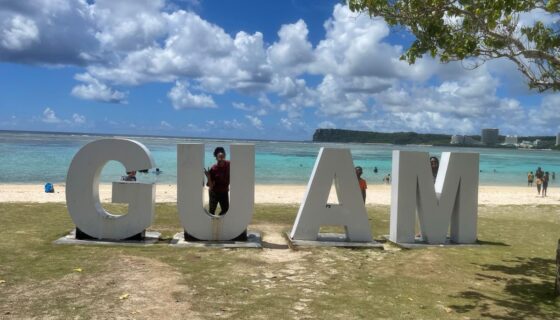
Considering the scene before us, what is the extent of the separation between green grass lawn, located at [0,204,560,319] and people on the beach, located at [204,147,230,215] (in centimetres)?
149

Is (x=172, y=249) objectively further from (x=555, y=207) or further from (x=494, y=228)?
(x=555, y=207)

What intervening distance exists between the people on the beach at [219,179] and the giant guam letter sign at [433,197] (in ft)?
13.4

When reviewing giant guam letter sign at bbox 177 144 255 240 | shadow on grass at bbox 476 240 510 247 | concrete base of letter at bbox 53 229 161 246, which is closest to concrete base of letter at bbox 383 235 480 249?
shadow on grass at bbox 476 240 510 247

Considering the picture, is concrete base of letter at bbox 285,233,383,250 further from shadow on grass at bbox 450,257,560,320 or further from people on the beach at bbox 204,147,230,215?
shadow on grass at bbox 450,257,560,320

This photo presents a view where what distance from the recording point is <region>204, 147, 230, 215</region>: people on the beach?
1112cm

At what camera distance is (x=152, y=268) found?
27.3 ft

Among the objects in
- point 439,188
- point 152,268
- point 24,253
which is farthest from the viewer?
point 439,188

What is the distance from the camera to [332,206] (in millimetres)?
11086

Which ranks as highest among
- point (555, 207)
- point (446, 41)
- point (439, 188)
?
point (446, 41)

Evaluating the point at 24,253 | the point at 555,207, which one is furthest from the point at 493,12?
the point at 555,207

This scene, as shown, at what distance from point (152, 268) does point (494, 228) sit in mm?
10432

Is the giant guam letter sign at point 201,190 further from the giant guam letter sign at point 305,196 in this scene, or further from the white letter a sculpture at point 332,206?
the white letter a sculpture at point 332,206

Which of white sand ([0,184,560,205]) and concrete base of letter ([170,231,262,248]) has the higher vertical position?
concrete base of letter ([170,231,262,248])

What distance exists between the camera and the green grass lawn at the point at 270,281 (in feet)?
21.0
